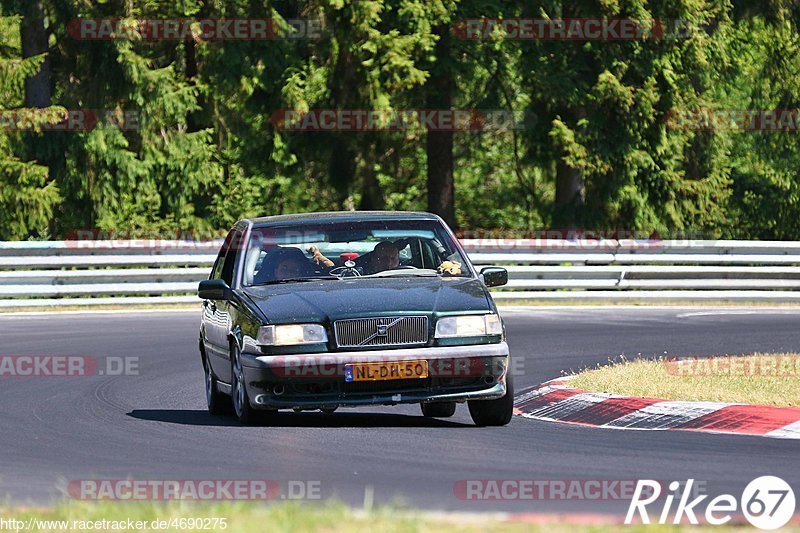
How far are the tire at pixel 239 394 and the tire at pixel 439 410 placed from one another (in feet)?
5.29

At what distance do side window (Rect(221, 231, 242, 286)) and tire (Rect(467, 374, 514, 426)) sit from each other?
7.62 ft

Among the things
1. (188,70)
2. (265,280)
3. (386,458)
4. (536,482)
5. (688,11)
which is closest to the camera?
(536,482)

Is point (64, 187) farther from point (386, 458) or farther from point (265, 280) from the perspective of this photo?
point (386, 458)

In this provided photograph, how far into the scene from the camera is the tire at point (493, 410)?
429 inches

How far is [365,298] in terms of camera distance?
10781 millimetres

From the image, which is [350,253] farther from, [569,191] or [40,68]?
[569,191]

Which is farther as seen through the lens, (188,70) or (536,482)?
(188,70)

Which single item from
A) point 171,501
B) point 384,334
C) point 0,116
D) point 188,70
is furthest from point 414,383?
point 188,70

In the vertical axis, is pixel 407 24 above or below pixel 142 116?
above

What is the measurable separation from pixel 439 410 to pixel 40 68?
67.2 feet

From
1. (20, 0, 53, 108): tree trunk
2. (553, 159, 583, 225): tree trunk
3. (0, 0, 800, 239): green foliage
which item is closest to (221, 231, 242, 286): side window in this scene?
(0, 0, 800, 239): green foliage

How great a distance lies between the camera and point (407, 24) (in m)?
30.8

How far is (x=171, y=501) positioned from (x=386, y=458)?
195 centimetres

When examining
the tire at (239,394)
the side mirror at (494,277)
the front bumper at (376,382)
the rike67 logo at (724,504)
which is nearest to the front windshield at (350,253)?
the side mirror at (494,277)
